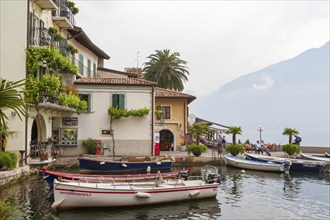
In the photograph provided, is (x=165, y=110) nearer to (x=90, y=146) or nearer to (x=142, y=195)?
(x=90, y=146)

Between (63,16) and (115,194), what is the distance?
1923 cm

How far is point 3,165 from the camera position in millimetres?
21547

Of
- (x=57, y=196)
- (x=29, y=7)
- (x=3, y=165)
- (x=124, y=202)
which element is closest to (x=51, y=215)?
(x=57, y=196)

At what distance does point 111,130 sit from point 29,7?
46.0 feet

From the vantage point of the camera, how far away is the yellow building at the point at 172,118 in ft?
144

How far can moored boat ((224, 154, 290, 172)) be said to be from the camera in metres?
34.0

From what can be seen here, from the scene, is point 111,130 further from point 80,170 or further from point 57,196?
point 57,196

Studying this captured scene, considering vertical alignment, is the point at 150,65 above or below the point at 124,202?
above

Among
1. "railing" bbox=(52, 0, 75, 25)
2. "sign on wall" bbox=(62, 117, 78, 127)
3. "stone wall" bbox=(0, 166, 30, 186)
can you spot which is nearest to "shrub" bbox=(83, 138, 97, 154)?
"sign on wall" bbox=(62, 117, 78, 127)

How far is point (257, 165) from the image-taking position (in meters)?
Result: 34.9

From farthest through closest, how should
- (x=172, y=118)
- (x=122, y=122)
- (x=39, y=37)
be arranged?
1. (x=172, y=118)
2. (x=122, y=122)
3. (x=39, y=37)

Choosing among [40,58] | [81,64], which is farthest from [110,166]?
[81,64]

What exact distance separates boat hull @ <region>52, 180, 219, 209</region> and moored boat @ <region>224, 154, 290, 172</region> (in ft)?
48.9

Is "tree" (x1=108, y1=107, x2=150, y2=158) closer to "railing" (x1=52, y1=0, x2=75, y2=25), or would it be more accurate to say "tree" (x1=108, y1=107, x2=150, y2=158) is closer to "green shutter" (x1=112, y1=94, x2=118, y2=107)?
"green shutter" (x1=112, y1=94, x2=118, y2=107)
